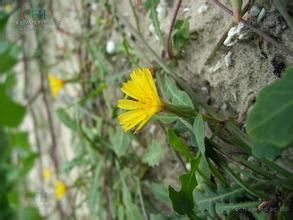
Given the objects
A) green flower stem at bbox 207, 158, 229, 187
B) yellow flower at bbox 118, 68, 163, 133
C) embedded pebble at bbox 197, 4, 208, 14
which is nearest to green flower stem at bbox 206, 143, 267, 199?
green flower stem at bbox 207, 158, 229, 187

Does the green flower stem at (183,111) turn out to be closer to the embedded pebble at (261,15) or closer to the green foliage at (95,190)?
the embedded pebble at (261,15)

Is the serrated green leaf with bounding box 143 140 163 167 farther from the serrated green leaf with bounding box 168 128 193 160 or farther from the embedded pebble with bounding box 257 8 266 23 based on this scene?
the embedded pebble with bounding box 257 8 266 23

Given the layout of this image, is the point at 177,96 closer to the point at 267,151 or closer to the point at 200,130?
the point at 200,130

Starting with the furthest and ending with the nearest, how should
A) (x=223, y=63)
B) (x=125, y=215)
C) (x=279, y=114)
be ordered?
1. (x=125, y=215)
2. (x=223, y=63)
3. (x=279, y=114)

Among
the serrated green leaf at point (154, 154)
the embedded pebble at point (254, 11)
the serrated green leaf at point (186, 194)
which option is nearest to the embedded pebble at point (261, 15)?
the embedded pebble at point (254, 11)

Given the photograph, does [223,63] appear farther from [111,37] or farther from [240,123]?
[111,37]

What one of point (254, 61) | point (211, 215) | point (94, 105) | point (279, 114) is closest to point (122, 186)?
point (94, 105)
